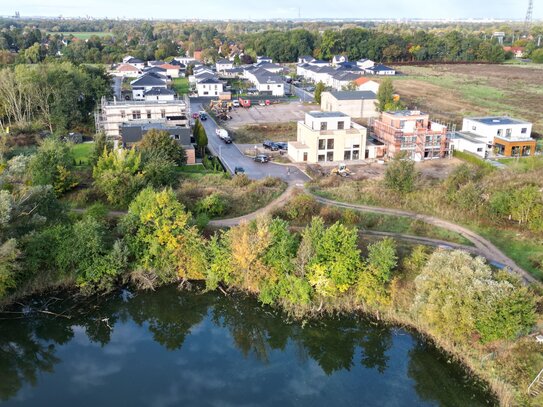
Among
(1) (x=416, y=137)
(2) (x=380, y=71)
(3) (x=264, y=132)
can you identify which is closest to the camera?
(1) (x=416, y=137)

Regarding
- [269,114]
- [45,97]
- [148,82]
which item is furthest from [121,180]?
[148,82]

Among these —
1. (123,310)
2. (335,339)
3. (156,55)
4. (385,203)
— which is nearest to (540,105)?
(385,203)

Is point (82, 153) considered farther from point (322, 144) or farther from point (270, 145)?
point (322, 144)

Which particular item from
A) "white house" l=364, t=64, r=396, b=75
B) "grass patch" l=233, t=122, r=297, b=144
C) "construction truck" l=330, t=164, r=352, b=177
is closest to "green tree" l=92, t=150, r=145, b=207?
"construction truck" l=330, t=164, r=352, b=177

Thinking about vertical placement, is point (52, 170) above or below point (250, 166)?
above

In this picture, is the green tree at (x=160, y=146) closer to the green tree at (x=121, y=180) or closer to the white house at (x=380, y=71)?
the green tree at (x=121, y=180)

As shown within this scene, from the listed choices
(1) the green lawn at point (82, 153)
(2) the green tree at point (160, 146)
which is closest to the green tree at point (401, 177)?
(2) the green tree at point (160, 146)

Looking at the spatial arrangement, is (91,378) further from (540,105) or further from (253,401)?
(540,105)

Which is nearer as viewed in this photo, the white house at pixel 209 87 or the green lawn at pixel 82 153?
the green lawn at pixel 82 153
